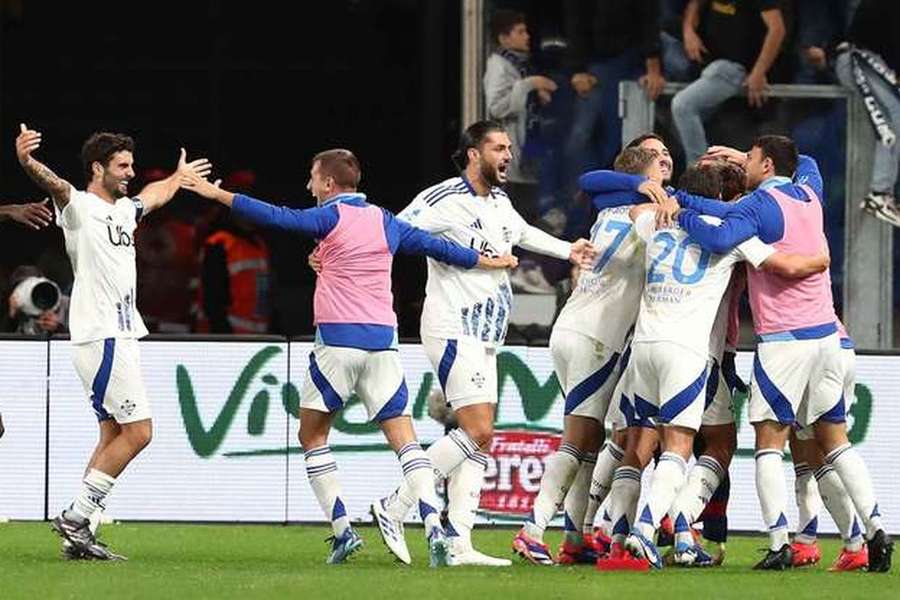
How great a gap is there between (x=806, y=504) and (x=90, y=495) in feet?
12.8

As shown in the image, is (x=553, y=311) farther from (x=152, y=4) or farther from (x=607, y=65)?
(x=152, y=4)

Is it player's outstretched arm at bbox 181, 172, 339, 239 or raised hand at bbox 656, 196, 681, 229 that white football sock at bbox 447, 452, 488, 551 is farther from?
raised hand at bbox 656, 196, 681, 229

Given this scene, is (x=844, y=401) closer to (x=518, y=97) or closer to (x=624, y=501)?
(x=624, y=501)

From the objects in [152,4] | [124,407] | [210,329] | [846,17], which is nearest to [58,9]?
[152,4]

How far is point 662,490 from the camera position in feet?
45.4

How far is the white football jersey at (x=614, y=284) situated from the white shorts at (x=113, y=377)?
91.1 inches

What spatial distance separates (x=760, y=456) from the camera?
1415cm

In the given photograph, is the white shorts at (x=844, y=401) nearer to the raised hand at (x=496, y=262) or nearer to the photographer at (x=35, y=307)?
the raised hand at (x=496, y=262)

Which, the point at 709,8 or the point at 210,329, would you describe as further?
the point at 210,329

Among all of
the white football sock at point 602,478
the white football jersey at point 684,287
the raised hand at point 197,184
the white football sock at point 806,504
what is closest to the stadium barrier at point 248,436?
the white football sock at point 806,504

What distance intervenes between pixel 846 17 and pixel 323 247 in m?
8.34

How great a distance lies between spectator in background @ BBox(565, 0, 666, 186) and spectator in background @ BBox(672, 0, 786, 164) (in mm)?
362

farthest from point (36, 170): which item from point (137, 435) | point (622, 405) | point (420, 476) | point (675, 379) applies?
point (675, 379)

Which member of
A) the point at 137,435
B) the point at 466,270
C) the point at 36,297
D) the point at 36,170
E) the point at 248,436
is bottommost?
the point at 248,436
